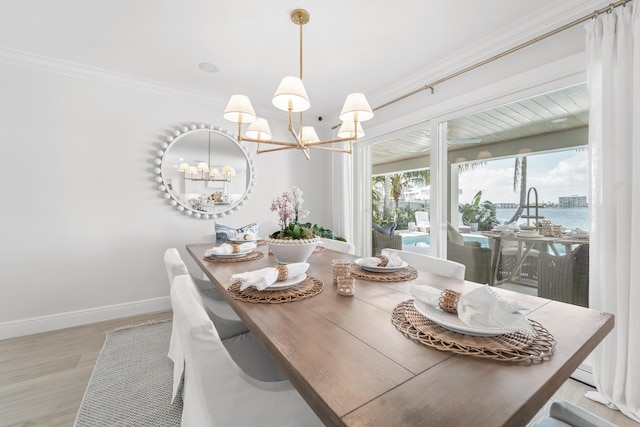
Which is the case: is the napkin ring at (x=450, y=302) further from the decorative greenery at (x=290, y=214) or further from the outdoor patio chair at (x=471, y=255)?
the outdoor patio chair at (x=471, y=255)

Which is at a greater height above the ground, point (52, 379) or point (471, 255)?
point (471, 255)

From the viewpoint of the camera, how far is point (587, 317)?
940mm

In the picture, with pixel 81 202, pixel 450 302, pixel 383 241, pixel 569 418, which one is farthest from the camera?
pixel 383 241

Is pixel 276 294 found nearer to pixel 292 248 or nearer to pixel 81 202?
pixel 292 248

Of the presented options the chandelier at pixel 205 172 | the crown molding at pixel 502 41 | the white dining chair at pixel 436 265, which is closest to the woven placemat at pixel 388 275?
the white dining chair at pixel 436 265

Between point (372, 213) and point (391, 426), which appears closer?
point (391, 426)

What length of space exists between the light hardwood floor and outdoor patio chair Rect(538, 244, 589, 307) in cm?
56

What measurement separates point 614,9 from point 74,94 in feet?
13.8

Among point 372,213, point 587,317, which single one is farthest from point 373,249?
point 587,317

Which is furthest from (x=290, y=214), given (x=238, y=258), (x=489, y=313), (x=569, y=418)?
(x=569, y=418)

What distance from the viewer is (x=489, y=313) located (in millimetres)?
806

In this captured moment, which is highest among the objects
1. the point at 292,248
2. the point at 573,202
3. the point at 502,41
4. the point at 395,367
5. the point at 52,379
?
the point at 502,41

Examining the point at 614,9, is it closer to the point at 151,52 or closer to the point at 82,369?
the point at 151,52

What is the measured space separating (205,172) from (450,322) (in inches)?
122
